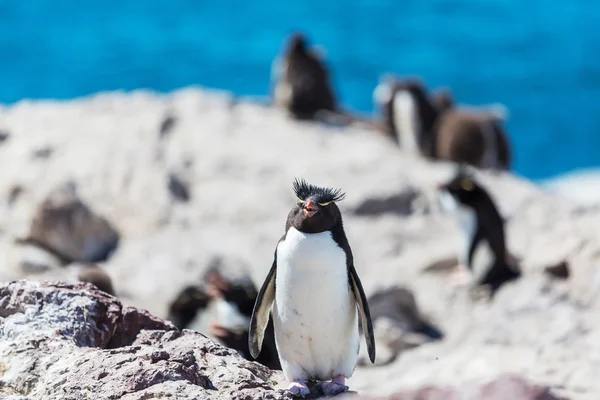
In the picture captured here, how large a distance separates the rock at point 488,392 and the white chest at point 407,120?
29.0 ft

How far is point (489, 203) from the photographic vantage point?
26.8 ft

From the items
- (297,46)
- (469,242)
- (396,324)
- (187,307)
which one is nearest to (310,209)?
(187,307)

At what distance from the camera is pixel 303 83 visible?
39.4 ft

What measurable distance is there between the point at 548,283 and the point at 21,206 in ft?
16.4

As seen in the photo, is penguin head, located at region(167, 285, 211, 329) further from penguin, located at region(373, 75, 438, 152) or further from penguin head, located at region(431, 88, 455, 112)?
penguin head, located at region(431, 88, 455, 112)

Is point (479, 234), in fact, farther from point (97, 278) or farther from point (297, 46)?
point (297, 46)

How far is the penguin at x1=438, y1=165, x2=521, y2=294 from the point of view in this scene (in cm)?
782

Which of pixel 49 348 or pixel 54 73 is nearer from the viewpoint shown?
pixel 49 348

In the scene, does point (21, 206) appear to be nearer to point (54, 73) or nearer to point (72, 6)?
point (54, 73)

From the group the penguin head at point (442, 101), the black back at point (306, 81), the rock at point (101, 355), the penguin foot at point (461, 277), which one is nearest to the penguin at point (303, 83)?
the black back at point (306, 81)

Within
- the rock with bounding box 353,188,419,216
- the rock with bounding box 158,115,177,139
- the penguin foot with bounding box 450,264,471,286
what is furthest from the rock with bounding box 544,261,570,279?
the rock with bounding box 158,115,177,139

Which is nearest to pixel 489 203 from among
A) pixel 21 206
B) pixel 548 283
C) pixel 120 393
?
pixel 548 283

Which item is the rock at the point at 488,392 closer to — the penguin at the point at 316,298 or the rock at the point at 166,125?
the penguin at the point at 316,298

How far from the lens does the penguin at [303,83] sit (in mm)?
11812
